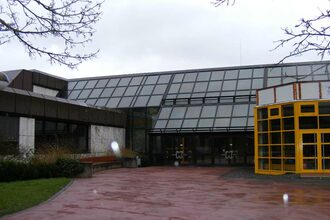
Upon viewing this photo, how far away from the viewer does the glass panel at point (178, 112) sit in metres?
34.4

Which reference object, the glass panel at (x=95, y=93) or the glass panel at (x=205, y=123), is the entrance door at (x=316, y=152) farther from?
the glass panel at (x=95, y=93)

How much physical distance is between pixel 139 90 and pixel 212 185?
20.2 meters

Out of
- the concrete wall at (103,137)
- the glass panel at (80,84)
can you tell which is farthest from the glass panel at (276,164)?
the glass panel at (80,84)

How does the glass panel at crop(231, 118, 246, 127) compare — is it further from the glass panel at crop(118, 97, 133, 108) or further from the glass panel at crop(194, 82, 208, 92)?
the glass panel at crop(118, 97, 133, 108)

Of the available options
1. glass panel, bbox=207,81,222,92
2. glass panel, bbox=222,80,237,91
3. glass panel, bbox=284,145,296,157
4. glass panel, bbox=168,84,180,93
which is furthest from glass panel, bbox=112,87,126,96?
glass panel, bbox=284,145,296,157

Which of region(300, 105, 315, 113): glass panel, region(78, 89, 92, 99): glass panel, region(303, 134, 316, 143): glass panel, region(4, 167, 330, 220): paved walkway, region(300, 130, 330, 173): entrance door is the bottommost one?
region(4, 167, 330, 220): paved walkway

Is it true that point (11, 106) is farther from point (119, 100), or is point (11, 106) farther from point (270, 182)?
point (119, 100)

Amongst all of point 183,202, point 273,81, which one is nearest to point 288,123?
point 183,202

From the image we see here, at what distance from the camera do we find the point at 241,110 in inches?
1300

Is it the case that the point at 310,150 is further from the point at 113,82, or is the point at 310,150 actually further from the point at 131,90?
the point at 113,82

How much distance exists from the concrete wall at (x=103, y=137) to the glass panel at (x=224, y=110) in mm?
7374

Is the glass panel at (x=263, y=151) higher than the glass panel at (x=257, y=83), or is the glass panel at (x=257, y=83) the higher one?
the glass panel at (x=257, y=83)

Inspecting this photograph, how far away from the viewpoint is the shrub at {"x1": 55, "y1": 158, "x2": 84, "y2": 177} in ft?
67.2

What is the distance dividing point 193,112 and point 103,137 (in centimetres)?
729
